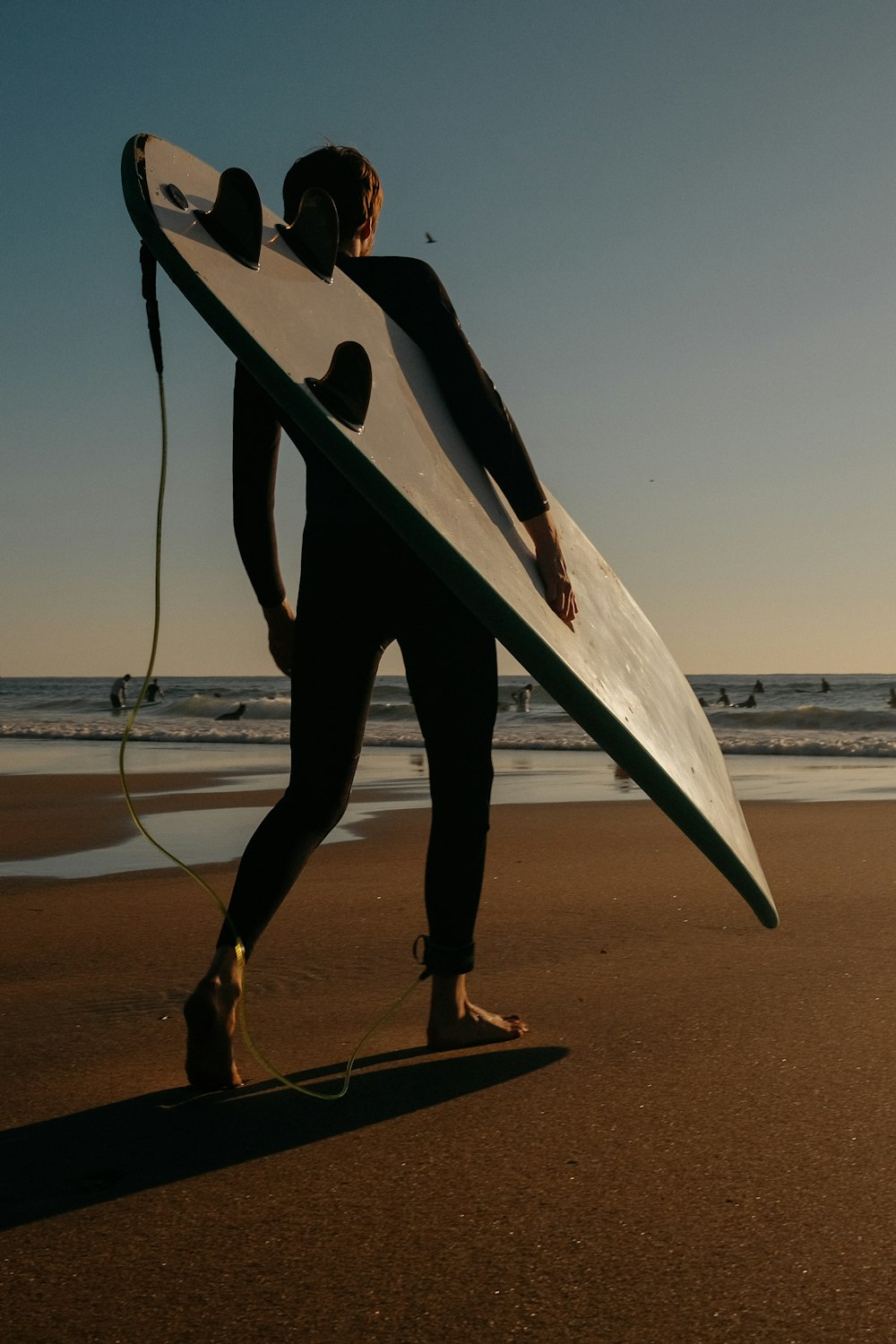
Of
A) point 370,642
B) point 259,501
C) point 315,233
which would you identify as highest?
point 315,233

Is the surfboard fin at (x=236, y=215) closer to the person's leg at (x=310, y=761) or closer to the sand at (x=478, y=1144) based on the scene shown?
the person's leg at (x=310, y=761)

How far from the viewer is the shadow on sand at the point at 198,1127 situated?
151cm

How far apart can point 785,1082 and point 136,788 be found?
297 inches

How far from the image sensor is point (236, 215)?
1588 mm

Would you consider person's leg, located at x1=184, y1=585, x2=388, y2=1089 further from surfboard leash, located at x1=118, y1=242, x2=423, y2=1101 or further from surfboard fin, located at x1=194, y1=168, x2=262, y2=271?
surfboard fin, located at x1=194, y1=168, x2=262, y2=271

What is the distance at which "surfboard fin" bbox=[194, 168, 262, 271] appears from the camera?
1582mm

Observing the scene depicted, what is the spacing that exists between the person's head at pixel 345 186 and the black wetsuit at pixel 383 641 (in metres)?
0.10

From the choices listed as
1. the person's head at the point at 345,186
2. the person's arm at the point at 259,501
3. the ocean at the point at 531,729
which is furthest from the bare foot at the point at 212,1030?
the ocean at the point at 531,729

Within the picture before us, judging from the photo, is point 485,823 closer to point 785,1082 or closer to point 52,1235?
point 785,1082

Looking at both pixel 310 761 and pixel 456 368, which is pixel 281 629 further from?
pixel 456 368

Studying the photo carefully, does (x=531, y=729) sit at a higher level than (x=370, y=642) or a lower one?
lower

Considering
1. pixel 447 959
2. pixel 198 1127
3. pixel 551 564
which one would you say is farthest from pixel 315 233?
pixel 198 1127

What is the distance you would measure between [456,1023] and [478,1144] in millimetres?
482

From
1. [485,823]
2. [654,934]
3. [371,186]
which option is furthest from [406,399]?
[654,934]
